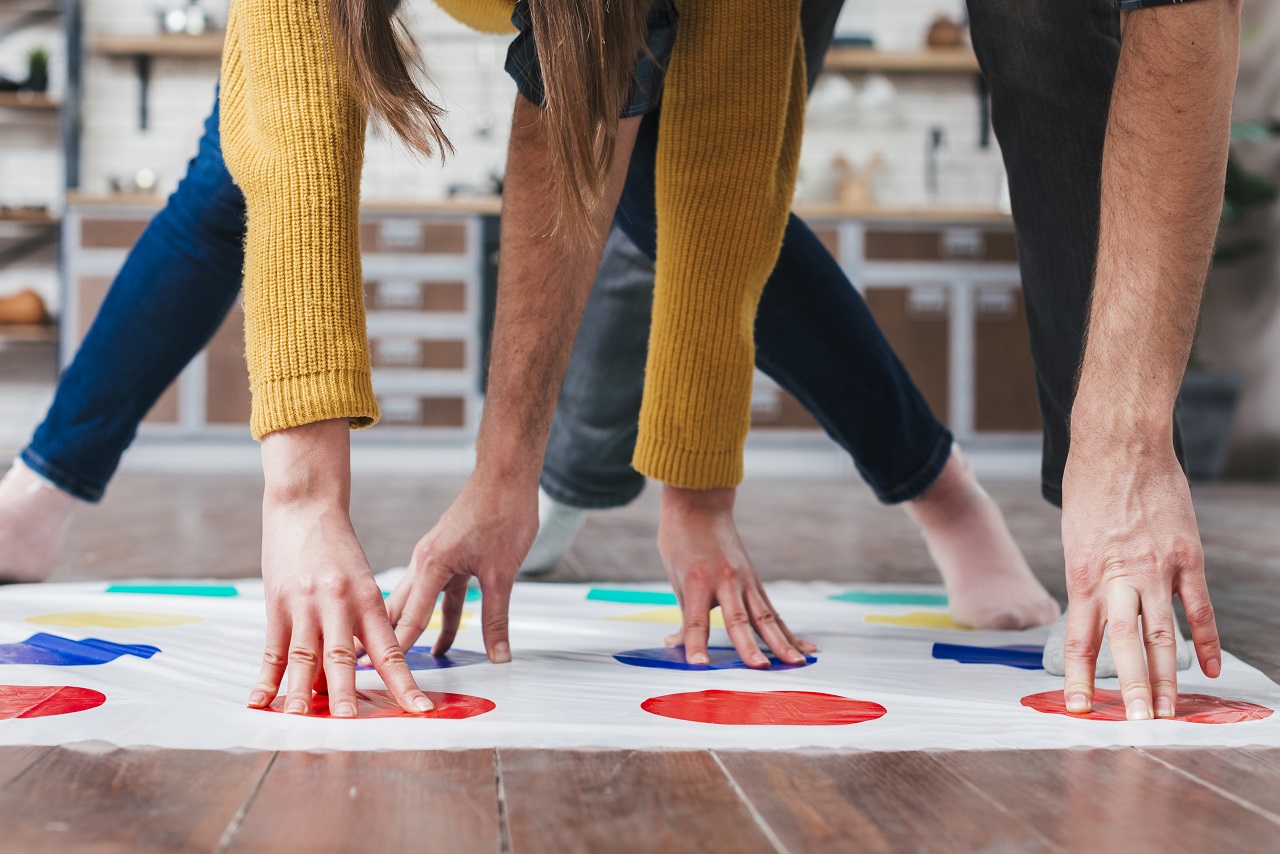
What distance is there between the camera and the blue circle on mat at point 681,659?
766 mm

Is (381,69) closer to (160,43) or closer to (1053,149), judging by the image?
(1053,149)

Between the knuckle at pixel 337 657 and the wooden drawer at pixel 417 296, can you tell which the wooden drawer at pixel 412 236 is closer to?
the wooden drawer at pixel 417 296

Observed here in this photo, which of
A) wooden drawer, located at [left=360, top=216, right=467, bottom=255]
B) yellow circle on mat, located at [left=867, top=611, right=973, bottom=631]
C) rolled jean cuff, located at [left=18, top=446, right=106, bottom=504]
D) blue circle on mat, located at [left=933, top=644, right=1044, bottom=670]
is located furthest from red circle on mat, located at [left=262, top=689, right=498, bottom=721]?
wooden drawer, located at [left=360, top=216, right=467, bottom=255]

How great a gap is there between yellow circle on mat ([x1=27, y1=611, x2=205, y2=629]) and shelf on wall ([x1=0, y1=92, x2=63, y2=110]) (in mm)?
3605

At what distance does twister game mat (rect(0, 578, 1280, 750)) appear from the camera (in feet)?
1.87

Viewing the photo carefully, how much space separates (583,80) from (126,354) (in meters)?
0.60

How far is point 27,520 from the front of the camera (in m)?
1.10

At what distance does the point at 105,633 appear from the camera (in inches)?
33.8

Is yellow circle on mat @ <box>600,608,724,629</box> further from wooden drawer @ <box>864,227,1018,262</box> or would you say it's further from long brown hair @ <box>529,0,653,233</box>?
wooden drawer @ <box>864,227,1018,262</box>

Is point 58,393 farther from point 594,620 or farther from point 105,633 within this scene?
point 594,620

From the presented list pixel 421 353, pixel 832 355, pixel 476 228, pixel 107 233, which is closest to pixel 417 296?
pixel 421 353

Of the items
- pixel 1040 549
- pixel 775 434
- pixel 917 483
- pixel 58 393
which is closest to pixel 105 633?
pixel 58 393

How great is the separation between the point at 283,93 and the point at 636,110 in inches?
9.8

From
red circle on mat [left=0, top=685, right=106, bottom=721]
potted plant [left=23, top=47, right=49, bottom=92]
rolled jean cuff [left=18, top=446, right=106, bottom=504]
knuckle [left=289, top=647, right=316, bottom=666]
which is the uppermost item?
potted plant [left=23, top=47, right=49, bottom=92]
